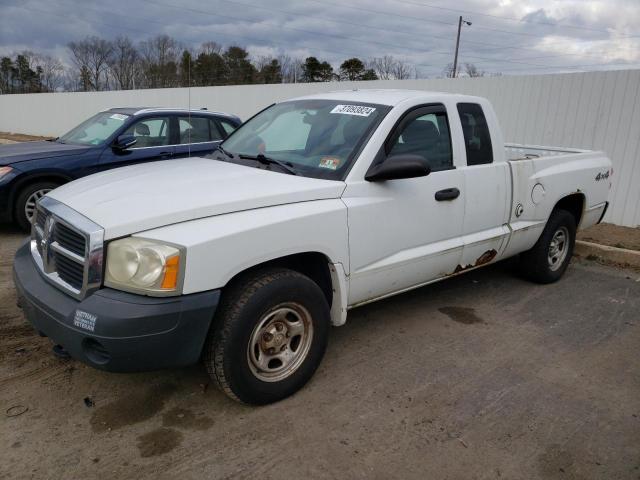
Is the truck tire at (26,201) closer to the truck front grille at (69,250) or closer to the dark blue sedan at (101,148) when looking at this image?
the dark blue sedan at (101,148)

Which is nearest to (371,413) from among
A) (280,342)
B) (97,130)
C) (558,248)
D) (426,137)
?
(280,342)

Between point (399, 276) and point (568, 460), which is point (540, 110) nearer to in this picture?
point (399, 276)

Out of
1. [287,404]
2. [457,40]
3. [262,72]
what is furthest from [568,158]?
[457,40]

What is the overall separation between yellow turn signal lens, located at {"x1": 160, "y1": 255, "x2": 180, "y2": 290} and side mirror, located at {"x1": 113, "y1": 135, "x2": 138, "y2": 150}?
478 centimetres

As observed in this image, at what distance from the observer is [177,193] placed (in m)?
3.02

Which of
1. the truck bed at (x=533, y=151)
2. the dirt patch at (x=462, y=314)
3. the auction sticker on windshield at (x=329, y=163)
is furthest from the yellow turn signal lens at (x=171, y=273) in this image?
the truck bed at (x=533, y=151)

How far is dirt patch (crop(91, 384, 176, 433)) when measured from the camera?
2957mm

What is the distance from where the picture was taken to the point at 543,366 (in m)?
3.83

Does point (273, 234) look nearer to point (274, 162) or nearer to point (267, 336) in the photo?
point (267, 336)

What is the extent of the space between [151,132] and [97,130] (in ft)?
2.65

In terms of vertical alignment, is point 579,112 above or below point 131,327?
above

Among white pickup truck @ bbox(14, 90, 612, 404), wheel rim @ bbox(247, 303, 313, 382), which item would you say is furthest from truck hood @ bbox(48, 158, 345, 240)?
wheel rim @ bbox(247, 303, 313, 382)

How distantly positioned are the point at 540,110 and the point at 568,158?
369cm

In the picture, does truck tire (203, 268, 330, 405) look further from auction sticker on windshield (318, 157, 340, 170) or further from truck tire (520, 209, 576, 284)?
truck tire (520, 209, 576, 284)
